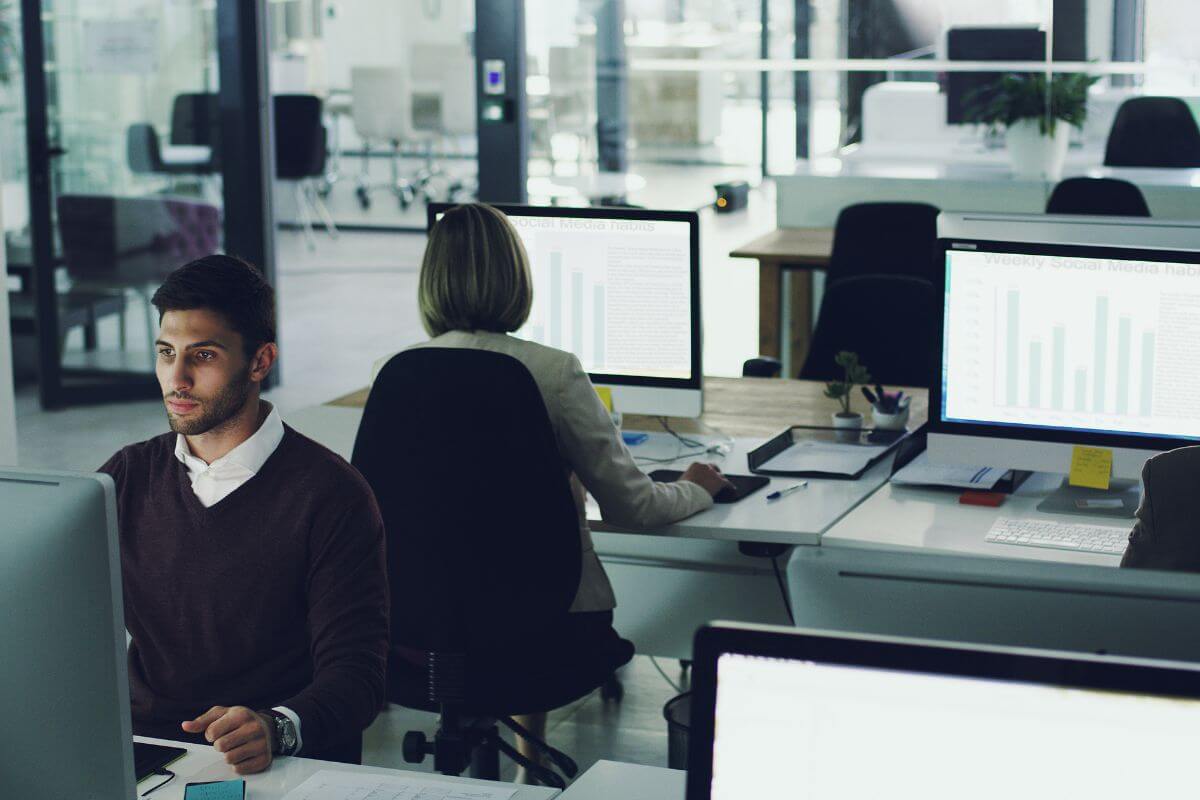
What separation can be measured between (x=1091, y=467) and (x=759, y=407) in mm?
961

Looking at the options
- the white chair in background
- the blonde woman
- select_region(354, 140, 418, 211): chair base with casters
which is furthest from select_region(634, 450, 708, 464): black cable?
select_region(354, 140, 418, 211): chair base with casters

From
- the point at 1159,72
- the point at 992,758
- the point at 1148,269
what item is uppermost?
the point at 1159,72

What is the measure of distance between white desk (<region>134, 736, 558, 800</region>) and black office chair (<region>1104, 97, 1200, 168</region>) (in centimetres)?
462

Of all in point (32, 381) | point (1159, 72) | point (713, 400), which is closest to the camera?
point (713, 400)

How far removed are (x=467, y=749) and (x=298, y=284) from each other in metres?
6.46

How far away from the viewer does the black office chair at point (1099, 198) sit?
15.9 feet

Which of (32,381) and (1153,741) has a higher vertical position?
(1153,741)

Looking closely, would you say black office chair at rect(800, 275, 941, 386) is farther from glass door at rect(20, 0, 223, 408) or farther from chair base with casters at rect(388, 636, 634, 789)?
glass door at rect(20, 0, 223, 408)

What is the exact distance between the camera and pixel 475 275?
2.78m

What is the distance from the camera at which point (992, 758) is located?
46.5 inches

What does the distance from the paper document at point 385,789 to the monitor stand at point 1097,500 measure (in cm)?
142

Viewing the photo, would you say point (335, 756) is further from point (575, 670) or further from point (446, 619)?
point (575, 670)

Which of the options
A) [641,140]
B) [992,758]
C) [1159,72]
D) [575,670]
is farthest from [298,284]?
[992,758]

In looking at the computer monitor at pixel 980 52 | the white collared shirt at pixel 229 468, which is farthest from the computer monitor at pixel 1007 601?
the computer monitor at pixel 980 52
